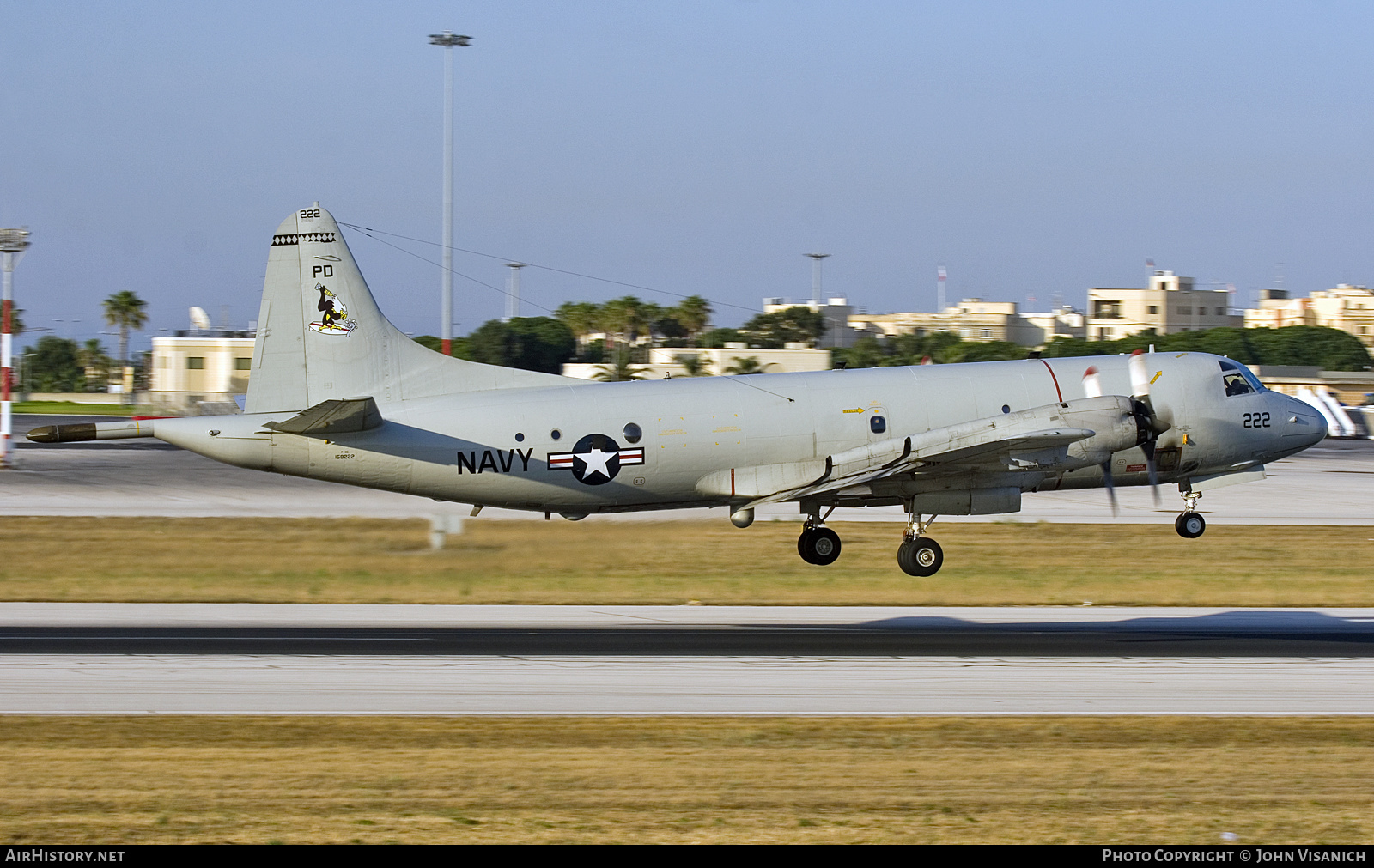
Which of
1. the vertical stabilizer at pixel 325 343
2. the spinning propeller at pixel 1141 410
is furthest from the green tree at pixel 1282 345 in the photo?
the vertical stabilizer at pixel 325 343

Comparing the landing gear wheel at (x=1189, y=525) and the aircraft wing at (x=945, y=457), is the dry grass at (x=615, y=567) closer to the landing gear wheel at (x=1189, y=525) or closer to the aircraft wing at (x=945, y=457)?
the aircraft wing at (x=945, y=457)

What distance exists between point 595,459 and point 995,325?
148m

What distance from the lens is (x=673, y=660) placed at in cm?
2538

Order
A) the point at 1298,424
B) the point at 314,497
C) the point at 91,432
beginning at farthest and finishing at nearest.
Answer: the point at 314,497 < the point at 1298,424 < the point at 91,432

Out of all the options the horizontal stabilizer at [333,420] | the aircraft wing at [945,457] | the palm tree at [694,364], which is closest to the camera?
the horizontal stabilizer at [333,420]

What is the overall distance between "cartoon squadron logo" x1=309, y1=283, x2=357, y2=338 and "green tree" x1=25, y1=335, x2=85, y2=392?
14427cm

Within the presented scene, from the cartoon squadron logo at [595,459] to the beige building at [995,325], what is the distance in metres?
130

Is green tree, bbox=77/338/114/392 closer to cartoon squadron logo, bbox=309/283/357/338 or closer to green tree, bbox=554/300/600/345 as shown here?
green tree, bbox=554/300/600/345

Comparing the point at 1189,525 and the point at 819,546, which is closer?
the point at 819,546

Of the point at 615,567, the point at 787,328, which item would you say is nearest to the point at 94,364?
the point at 787,328

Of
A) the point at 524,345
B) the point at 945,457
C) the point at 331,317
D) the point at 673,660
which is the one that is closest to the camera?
the point at 673,660

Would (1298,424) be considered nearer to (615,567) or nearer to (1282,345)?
(615,567)

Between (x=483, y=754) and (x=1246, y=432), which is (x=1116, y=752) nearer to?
(x=483, y=754)

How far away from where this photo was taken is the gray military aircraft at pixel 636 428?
27.2 m
